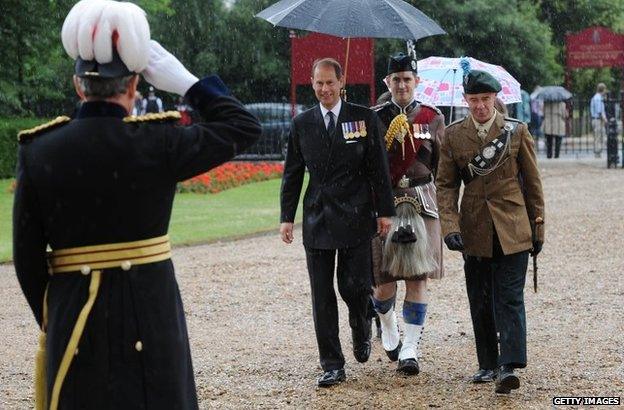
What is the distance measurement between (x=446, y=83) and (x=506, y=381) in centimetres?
341

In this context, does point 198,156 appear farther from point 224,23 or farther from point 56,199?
point 224,23

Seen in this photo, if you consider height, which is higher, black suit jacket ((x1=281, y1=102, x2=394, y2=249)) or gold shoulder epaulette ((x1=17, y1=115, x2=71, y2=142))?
gold shoulder epaulette ((x1=17, y1=115, x2=71, y2=142))

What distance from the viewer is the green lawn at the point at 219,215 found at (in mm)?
15781

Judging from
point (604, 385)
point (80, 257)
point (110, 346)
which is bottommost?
point (604, 385)

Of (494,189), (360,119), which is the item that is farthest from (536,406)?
(360,119)

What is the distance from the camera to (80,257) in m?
3.99

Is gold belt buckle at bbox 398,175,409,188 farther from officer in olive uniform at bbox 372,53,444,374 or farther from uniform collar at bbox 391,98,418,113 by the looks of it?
uniform collar at bbox 391,98,418,113

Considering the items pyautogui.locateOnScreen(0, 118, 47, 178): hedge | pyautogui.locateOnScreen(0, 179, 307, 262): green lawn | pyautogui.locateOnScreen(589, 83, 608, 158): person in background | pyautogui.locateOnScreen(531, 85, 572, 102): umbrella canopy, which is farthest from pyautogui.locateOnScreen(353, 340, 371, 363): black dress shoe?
pyautogui.locateOnScreen(531, 85, 572, 102): umbrella canopy

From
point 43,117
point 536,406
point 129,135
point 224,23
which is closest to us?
point 129,135

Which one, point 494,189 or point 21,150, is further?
point 494,189

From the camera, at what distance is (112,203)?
3938 millimetres

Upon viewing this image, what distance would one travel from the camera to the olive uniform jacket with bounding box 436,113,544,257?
7.01 m

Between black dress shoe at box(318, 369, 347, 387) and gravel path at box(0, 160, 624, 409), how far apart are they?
0.16 feet

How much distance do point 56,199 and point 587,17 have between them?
144 feet
